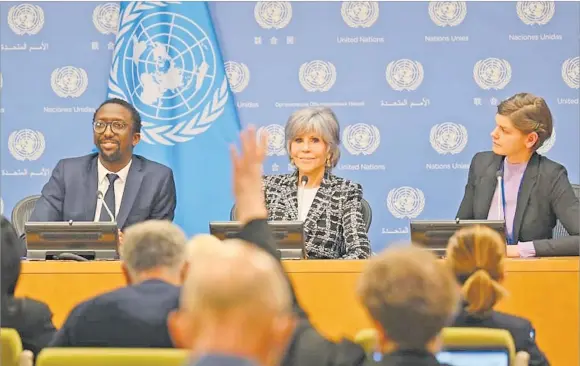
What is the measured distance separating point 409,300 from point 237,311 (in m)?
0.84

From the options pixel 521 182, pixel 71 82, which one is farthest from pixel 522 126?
pixel 71 82

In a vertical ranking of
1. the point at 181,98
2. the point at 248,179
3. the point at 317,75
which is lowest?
the point at 248,179

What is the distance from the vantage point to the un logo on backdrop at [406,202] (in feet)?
22.1

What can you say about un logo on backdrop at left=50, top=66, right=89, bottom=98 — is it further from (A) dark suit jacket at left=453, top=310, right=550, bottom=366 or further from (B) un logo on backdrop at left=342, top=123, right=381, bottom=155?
(A) dark suit jacket at left=453, top=310, right=550, bottom=366

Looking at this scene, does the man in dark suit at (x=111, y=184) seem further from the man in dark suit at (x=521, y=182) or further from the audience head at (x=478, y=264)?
the audience head at (x=478, y=264)

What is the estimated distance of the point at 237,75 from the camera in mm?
6875

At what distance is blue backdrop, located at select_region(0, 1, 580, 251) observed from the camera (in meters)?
6.75

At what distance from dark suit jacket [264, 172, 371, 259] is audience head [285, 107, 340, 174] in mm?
116

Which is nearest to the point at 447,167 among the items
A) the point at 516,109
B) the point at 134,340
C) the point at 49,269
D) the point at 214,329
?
the point at 516,109

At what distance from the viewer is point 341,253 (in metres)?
4.95

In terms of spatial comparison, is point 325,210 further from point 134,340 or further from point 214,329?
point 214,329

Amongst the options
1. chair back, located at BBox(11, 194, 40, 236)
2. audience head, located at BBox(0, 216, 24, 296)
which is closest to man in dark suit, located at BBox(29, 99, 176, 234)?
chair back, located at BBox(11, 194, 40, 236)

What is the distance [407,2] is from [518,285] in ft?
10.5

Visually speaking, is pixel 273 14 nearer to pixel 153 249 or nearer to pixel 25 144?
pixel 25 144
